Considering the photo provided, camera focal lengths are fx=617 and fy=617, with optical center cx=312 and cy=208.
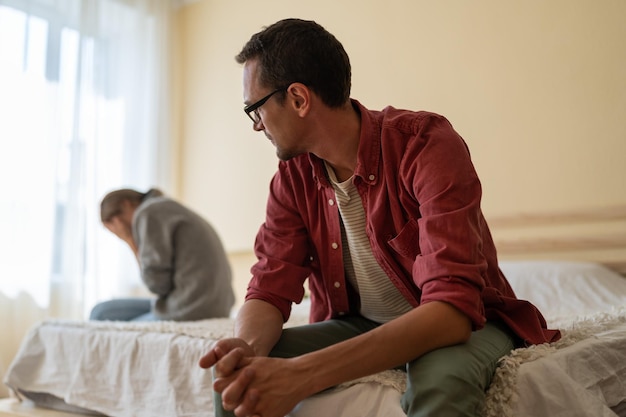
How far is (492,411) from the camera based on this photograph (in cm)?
97

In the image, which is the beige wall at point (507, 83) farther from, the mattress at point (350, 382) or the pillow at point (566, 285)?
the mattress at point (350, 382)

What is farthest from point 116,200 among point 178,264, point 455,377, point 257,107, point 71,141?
point 455,377

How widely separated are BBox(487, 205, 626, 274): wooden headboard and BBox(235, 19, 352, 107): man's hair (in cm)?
171

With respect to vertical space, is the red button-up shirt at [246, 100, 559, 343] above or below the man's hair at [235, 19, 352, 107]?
below

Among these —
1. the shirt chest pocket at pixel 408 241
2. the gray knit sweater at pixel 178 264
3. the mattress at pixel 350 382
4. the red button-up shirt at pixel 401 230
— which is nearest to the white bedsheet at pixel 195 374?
the mattress at pixel 350 382

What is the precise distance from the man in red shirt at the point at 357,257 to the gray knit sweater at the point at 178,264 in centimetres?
104

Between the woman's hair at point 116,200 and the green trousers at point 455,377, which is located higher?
the woman's hair at point 116,200

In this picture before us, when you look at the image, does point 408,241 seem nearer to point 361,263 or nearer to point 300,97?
point 361,263

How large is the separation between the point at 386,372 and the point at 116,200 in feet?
5.88

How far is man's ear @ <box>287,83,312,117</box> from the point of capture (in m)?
1.24

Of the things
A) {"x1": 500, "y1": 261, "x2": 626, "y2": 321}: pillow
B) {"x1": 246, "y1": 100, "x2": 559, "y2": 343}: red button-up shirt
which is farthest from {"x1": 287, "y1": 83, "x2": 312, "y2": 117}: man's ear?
{"x1": 500, "y1": 261, "x2": 626, "y2": 321}: pillow

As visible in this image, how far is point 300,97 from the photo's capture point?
1248 mm

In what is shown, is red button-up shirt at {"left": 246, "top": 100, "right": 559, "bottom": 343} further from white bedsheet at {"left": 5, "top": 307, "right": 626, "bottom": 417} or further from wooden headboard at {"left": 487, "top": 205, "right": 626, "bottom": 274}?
wooden headboard at {"left": 487, "top": 205, "right": 626, "bottom": 274}

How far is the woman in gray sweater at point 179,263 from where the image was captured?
2.37m
